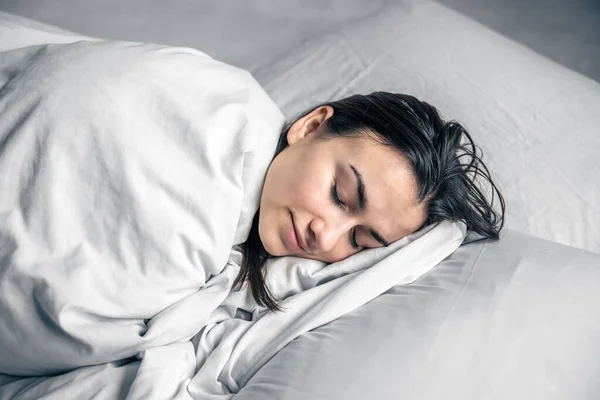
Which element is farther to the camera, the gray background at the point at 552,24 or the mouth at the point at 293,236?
the gray background at the point at 552,24

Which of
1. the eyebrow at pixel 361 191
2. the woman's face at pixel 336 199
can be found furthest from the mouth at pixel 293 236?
the eyebrow at pixel 361 191

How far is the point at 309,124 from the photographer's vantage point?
1.06m

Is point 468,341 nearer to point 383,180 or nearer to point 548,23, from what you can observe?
point 383,180

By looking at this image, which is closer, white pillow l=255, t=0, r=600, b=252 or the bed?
the bed

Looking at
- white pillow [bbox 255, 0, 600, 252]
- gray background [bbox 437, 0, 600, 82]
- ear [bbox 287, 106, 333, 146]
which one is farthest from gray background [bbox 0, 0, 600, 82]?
ear [bbox 287, 106, 333, 146]

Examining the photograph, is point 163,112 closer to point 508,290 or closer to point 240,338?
point 240,338

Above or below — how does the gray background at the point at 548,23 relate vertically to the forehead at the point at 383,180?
below

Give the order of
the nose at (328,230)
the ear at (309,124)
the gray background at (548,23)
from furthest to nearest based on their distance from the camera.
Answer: the gray background at (548,23) < the ear at (309,124) < the nose at (328,230)

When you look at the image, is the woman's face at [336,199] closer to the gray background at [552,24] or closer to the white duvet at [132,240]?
the white duvet at [132,240]

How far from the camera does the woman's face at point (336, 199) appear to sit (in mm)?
925

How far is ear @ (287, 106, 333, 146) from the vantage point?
3.38 feet

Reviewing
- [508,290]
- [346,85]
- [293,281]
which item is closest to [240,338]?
[293,281]

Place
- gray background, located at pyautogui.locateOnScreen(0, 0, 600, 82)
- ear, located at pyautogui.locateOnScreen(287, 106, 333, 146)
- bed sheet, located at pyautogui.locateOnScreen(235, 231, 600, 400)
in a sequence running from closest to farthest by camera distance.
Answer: bed sheet, located at pyautogui.locateOnScreen(235, 231, 600, 400) < ear, located at pyautogui.locateOnScreen(287, 106, 333, 146) < gray background, located at pyautogui.locateOnScreen(0, 0, 600, 82)

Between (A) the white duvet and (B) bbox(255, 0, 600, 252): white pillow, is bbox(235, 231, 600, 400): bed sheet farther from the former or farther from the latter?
(B) bbox(255, 0, 600, 252): white pillow
